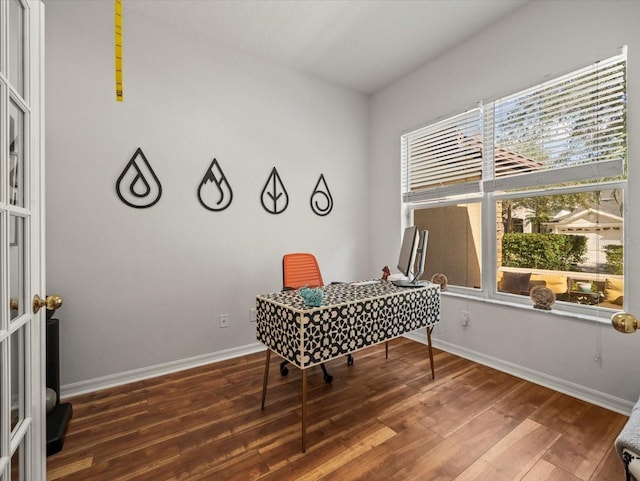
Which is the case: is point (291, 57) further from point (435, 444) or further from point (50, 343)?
point (435, 444)

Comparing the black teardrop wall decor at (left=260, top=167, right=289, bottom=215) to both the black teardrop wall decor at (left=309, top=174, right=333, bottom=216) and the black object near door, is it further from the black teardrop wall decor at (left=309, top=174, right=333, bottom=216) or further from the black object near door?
the black object near door

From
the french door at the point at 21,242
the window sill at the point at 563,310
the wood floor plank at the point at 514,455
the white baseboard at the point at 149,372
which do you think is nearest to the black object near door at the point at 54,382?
the white baseboard at the point at 149,372

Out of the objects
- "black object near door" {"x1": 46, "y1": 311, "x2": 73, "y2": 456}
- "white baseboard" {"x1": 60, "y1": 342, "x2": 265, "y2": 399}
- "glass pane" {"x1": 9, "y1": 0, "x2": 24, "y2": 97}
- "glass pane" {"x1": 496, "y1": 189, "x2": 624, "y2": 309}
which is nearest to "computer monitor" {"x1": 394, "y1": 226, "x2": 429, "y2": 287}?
"glass pane" {"x1": 496, "y1": 189, "x2": 624, "y2": 309}

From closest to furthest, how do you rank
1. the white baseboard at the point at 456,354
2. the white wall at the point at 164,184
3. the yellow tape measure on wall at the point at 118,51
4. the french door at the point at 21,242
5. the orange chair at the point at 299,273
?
1. the french door at the point at 21,242
2. the yellow tape measure on wall at the point at 118,51
3. the white baseboard at the point at 456,354
4. the white wall at the point at 164,184
5. the orange chair at the point at 299,273

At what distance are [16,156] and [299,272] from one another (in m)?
Result: 2.08

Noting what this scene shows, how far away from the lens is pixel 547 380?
234cm

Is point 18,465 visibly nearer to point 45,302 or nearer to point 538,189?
point 45,302

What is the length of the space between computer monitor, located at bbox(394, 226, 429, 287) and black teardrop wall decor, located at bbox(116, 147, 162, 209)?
2.12 metres

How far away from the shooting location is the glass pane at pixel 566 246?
2113 mm

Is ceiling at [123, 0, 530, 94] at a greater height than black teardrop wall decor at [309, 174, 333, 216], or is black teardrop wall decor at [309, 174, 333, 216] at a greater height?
ceiling at [123, 0, 530, 94]

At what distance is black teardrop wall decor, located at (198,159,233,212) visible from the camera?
278cm

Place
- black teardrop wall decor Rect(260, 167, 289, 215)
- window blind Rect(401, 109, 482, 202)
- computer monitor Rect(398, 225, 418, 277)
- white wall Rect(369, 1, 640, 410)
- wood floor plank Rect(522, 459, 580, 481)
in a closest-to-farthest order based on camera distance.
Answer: wood floor plank Rect(522, 459, 580, 481) < white wall Rect(369, 1, 640, 410) < computer monitor Rect(398, 225, 418, 277) < window blind Rect(401, 109, 482, 202) < black teardrop wall decor Rect(260, 167, 289, 215)

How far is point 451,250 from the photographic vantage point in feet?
10.5

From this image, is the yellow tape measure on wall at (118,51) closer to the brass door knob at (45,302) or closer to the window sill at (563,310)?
the brass door knob at (45,302)
